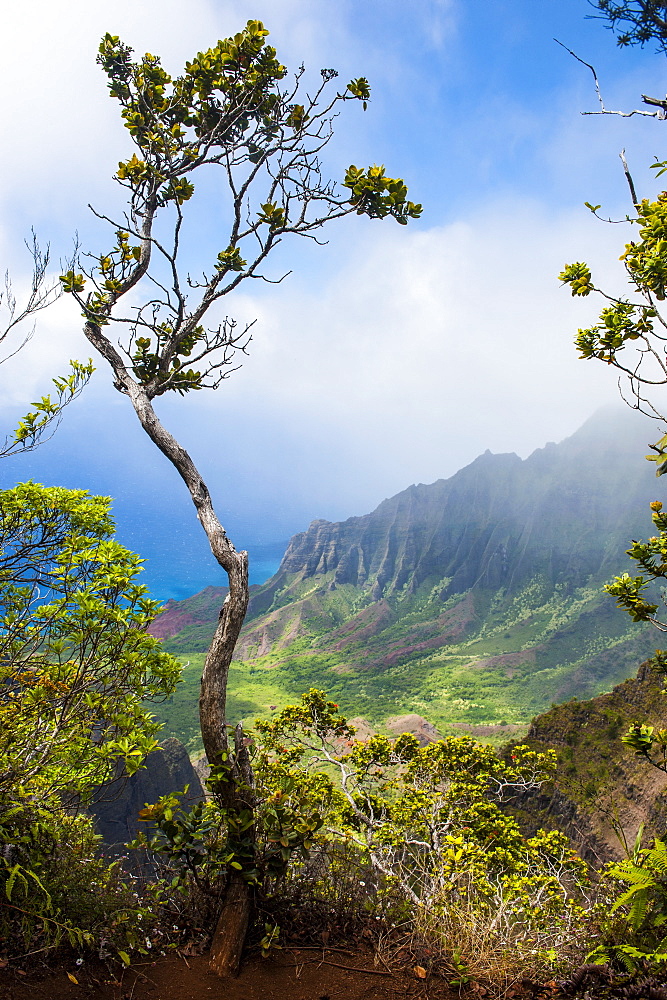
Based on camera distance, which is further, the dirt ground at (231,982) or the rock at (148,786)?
the rock at (148,786)

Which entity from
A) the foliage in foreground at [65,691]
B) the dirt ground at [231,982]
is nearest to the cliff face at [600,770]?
the dirt ground at [231,982]

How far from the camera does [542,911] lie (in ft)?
20.3

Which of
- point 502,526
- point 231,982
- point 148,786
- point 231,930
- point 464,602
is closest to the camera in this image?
point 231,982

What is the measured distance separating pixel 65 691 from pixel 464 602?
106763 millimetres

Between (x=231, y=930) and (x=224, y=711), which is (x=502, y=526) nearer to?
(x=224, y=711)

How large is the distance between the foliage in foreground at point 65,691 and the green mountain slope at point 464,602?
54.7 metres

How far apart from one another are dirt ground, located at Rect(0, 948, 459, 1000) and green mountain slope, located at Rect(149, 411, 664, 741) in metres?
55.1

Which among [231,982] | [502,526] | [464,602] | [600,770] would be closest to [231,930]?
[231,982]

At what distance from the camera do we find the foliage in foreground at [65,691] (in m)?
3.18

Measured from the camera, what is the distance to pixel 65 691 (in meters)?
3.49

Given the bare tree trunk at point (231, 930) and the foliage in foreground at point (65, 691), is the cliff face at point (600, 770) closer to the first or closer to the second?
the bare tree trunk at point (231, 930)

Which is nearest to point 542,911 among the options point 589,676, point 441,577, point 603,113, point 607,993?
point 607,993

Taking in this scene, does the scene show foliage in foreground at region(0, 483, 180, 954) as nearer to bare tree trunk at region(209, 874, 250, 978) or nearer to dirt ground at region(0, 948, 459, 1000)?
dirt ground at region(0, 948, 459, 1000)

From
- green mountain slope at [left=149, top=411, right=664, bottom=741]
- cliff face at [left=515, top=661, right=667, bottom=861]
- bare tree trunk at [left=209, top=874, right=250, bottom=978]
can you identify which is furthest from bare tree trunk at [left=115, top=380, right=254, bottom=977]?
green mountain slope at [left=149, top=411, right=664, bottom=741]
